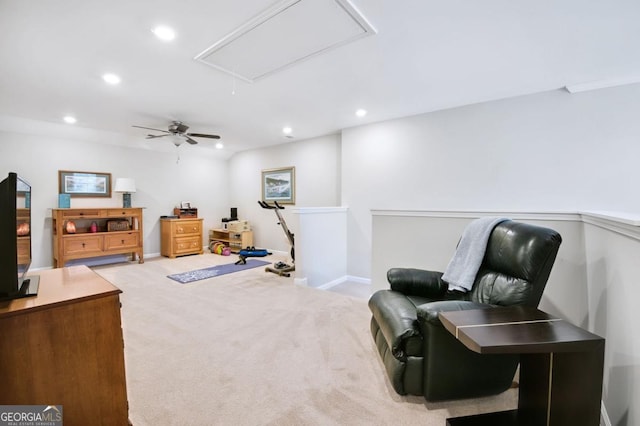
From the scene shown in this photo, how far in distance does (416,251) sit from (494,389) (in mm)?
1419

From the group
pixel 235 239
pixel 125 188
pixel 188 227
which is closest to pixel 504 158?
pixel 235 239

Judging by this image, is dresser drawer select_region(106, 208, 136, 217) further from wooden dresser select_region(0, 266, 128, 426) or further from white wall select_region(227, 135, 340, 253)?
wooden dresser select_region(0, 266, 128, 426)

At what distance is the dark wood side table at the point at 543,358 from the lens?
3.44ft

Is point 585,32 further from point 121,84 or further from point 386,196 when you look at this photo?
point 121,84

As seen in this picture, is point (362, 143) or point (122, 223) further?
point (122, 223)

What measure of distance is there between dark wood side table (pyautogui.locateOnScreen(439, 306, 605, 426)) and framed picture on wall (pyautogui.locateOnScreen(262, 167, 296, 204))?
4.89 meters

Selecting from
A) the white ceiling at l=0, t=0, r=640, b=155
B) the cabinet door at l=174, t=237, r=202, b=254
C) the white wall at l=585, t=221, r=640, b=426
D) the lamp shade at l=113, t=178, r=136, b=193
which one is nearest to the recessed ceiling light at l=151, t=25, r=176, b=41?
the white ceiling at l=0, t=0, r=640, b=155

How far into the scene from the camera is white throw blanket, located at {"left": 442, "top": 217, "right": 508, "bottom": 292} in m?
2.01

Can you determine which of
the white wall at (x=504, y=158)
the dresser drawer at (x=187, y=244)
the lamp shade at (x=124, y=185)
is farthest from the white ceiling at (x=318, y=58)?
the dresser drawer at (x=187, y=244)

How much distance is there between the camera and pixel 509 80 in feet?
9.39

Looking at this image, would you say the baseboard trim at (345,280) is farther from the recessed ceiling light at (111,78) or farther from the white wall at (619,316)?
the recessed ceiling light at (111,78)

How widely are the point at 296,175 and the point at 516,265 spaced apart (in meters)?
4.63

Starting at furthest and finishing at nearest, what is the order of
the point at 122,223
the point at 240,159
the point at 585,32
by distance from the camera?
the point at 240,159
the point at 122,223
the point at 585,32

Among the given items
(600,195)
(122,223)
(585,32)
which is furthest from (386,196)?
(122,223)
